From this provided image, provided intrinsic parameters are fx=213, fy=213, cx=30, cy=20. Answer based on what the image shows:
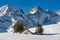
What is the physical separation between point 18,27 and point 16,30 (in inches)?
22.9

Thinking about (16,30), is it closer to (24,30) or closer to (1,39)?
(24,30)

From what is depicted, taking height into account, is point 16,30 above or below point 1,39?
above

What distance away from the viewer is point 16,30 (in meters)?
30.6

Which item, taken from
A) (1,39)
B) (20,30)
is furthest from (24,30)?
(1,39)

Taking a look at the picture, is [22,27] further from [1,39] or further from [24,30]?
[1,39]

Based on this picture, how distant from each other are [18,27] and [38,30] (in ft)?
9.54

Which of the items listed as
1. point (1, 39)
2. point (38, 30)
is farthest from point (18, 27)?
point (1, 39)

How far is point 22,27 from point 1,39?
1245 cm

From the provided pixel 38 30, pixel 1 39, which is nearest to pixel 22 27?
pixel 38 30

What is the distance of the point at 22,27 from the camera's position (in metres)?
30.5

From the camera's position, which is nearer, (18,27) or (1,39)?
(1,39)

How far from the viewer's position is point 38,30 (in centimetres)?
2991

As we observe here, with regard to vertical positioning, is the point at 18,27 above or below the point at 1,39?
above

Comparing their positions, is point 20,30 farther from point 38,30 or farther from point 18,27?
point 38,30
